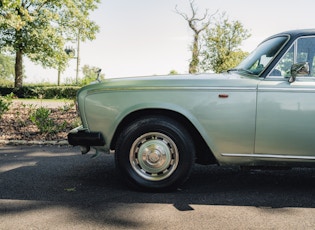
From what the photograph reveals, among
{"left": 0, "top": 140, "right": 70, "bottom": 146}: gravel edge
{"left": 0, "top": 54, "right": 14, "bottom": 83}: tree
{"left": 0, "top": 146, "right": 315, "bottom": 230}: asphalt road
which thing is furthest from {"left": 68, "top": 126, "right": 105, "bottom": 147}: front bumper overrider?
{"left": 0, "top": 54, "right": 14, "bottom": 83}: tree

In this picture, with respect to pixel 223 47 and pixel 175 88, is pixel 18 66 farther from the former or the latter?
pixel 175 88

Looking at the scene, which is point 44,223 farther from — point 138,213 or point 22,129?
point 22,129

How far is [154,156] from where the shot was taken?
4.12 meters

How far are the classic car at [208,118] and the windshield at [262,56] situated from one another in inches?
0.8

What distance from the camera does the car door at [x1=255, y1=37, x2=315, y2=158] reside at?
3925mm

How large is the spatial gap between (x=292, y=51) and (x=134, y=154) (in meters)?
1.95

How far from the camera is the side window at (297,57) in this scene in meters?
4.04

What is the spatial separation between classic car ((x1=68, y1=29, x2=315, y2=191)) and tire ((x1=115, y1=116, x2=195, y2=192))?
10 mm

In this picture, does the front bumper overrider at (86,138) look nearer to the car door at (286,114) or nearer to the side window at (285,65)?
the car door at (286,114)

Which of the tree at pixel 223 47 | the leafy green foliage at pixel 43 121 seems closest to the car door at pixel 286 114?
the leafy green foliage at pixel 43 121

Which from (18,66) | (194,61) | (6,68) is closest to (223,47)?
(194,61)

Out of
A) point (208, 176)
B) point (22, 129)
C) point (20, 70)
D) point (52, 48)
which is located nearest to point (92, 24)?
point (52, 48)

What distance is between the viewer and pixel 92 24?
117ft

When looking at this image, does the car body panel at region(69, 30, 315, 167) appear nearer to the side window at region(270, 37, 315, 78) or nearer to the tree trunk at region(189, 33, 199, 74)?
the side window at region(270, 37, 315, 78)
